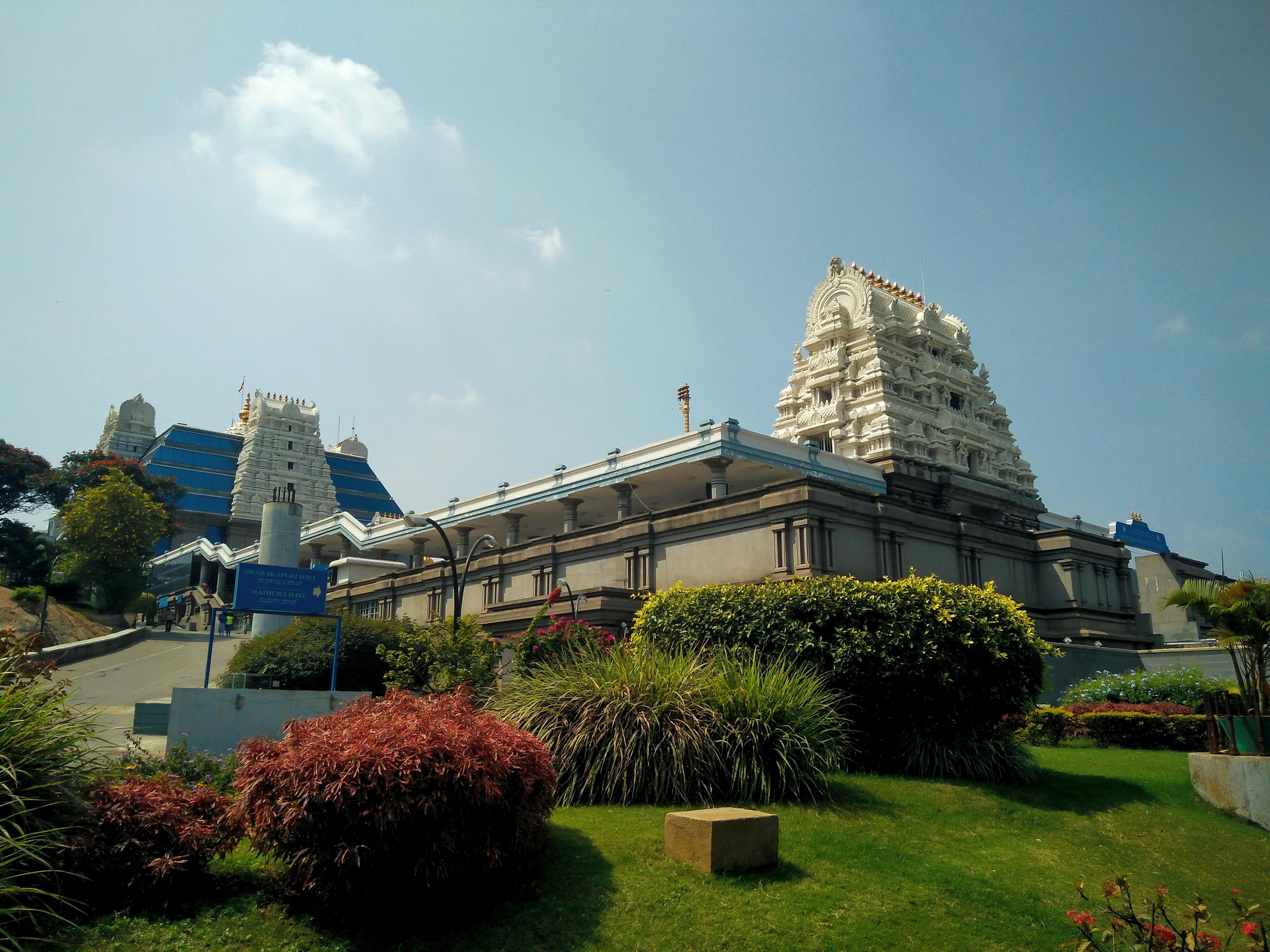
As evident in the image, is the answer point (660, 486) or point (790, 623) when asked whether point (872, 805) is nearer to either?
point (790, 623)

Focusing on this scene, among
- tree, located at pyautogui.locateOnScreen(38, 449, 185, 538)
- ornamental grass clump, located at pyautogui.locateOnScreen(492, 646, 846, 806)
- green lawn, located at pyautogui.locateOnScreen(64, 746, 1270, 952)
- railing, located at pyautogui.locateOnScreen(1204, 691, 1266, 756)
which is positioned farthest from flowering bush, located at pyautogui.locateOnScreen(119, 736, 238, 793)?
tree, located at pyautogui.locateOnScreen(38, 449, 185, 538)

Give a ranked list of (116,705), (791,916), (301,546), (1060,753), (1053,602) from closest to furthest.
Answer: (791,916), (1060,753), (116,705), (1053,602), (301,546)

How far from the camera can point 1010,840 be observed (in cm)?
1055

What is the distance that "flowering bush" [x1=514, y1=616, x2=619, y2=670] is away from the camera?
50.0ft

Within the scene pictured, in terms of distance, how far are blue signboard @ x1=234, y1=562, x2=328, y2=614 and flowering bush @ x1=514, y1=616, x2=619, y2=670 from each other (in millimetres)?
6115

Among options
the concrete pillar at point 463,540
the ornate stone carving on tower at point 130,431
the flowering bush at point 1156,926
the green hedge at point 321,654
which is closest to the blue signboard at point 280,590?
the green hedge at point 321,654

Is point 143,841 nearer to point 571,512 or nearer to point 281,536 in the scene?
point 281,536

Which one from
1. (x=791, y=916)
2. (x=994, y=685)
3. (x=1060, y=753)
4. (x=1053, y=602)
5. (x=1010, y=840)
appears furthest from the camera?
(x=1053, y=602)

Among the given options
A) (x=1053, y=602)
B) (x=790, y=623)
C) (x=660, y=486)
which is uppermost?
(x=660, y=486)

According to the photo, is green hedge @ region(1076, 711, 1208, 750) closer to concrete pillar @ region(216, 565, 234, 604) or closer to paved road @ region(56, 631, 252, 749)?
paved road @ region(56, 631, 252, 749)

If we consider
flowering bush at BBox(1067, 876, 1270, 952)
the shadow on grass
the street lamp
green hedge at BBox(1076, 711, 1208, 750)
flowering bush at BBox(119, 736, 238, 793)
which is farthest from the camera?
the street lamp

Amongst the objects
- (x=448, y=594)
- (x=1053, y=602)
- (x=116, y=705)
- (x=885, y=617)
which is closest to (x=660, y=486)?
(x=448, y=594)

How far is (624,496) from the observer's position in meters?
35.7

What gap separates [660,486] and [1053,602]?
53.6 ft
